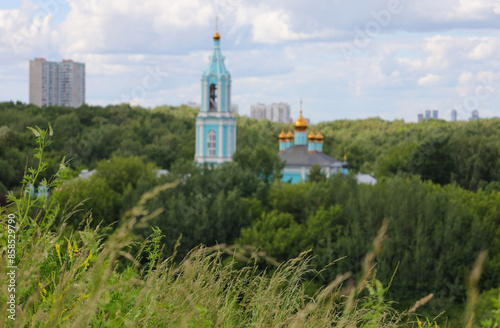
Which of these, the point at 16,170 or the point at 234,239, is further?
the point at 16,170

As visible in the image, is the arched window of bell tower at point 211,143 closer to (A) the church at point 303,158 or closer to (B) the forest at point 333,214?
(A) the church at point 303,158

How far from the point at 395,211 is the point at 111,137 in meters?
42.5

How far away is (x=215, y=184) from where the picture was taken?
30000 mm

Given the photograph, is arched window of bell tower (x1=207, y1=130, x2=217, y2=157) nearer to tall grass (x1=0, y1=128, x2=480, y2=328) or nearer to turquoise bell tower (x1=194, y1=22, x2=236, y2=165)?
turquoise bell tower (x1=194, y1=22, x2=236, y2=165)

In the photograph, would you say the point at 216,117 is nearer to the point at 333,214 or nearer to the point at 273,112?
the point at 333,214

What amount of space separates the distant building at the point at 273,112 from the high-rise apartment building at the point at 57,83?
39453 mm

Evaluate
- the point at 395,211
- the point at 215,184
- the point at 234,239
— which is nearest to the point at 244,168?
the point at 215,184

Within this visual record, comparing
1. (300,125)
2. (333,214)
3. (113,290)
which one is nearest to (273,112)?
(300,125)

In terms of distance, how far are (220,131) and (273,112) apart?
7351 cm

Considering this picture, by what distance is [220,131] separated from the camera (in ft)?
142

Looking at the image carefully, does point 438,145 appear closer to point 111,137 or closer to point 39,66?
point 111,137

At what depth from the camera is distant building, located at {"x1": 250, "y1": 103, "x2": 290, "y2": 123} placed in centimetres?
11369

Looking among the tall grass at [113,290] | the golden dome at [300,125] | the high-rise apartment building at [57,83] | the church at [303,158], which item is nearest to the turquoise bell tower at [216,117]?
the church at [303,158]

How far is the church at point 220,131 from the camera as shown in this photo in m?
42.5
